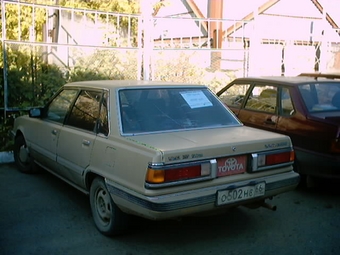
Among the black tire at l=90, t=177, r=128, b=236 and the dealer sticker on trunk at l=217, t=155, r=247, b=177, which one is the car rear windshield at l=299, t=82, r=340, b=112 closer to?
the dealer sticker on trunk at l=217, t=155, r=247, b=177

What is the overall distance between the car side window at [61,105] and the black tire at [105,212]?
1.29 meters

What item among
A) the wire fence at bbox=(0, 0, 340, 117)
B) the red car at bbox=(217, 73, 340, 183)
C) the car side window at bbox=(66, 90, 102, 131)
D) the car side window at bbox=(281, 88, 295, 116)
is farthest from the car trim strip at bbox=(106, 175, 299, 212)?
the wire fence at bbox=(0, 0, 340, 117)

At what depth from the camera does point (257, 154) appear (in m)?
4.06

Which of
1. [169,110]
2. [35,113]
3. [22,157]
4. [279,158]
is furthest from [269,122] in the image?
[22,157]

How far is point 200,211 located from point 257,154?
2.70 feet

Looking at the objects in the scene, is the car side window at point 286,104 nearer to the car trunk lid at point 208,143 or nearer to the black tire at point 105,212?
the car trunk lid at point 208,143

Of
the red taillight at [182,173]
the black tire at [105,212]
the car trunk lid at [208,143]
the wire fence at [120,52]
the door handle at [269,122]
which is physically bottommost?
the black tire at [105,212]

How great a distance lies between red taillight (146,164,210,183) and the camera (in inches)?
139

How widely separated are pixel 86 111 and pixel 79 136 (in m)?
0.31

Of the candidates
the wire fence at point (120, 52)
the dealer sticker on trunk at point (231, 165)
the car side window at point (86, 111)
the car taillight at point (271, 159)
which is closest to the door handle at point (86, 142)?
the car side window at point (86, 111)

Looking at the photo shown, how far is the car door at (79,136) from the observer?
4527mm

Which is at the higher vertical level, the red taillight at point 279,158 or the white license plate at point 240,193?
the red taillight at point 279,158

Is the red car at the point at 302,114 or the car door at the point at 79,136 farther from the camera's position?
the red car at the point at 302,114

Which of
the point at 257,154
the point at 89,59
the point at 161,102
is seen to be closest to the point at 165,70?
the point at 89,59
